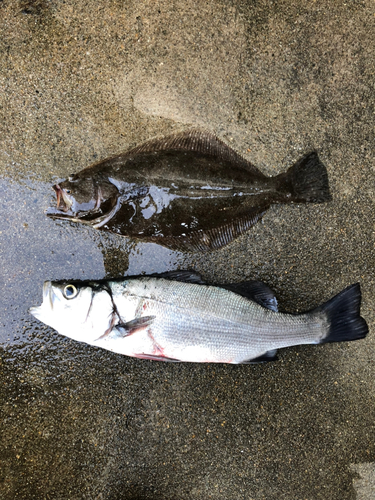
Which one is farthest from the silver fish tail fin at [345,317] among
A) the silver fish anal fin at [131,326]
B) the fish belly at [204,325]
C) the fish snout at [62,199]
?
the fish snout at [62,199]

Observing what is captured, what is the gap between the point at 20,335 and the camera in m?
2.61

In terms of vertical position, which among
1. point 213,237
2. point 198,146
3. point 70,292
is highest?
point 198,146

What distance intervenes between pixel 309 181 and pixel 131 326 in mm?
1845

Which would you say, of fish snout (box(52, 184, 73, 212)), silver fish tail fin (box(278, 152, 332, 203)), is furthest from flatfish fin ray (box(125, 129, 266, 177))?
fish snout (box(52, 184, 73, 212))

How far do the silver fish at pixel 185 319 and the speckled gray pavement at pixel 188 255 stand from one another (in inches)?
12.7

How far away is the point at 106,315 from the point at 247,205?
1.41 meters

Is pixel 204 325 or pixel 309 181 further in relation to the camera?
pixel 309 181

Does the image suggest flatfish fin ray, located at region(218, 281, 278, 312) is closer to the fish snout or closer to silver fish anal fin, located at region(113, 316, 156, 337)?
silver fish anal fin, located at region(113, 316, 156, 337)

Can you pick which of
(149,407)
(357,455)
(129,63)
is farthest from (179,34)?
(357,455)

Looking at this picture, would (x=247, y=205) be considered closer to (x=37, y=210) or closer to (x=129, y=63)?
(x=129, y=63)

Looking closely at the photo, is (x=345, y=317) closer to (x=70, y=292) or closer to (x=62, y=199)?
(x=70, y=292)

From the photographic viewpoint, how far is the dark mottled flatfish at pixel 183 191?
7.89 feet

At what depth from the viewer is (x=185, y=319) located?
7.63 feet

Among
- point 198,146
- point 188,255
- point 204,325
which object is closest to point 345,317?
point 204,325
